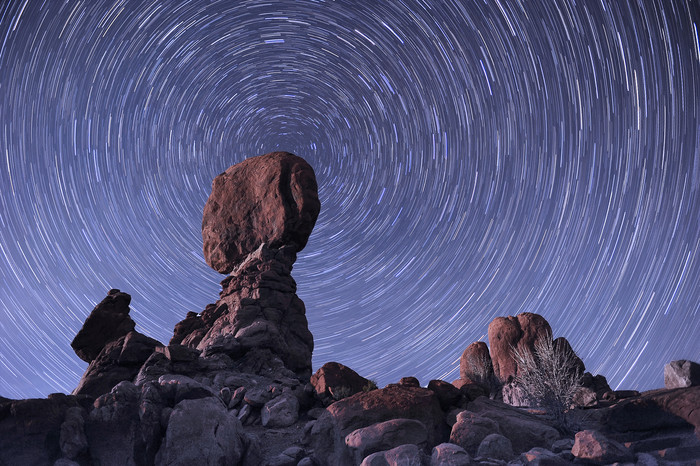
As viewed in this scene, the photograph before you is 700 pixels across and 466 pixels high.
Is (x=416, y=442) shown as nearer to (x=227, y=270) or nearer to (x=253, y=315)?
(x=253, y=315)

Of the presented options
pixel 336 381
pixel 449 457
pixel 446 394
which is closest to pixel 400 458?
pixel 449 457

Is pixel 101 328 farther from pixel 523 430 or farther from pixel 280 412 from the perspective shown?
pixel 523 430

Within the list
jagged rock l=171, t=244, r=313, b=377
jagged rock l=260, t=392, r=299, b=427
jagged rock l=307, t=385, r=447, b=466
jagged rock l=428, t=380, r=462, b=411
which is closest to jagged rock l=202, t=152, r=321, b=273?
jagged rock l=171, t=244, r=313, b=377

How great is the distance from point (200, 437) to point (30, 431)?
410 cm

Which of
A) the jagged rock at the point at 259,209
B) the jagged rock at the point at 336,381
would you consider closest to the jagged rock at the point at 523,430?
the jagged rock at the point at 336,381

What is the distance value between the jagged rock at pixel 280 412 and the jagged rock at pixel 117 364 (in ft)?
27.0

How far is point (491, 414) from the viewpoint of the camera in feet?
45.8

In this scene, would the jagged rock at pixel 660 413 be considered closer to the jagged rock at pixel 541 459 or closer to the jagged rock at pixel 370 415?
the jagged rock at pixel 541 459

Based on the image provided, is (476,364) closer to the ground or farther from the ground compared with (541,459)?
farther from the ground

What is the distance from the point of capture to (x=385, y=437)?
11805mm

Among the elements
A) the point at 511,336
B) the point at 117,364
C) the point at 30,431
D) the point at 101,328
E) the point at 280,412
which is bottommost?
the point at 30,431

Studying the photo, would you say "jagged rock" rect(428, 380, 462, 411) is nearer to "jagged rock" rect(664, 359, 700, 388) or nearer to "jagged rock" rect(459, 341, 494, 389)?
"jagged rock" rect(664, 359, 700, 388)

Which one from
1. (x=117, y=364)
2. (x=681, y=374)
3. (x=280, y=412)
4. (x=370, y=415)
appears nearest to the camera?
(x=370, y=415)

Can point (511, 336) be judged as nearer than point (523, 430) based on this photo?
No
